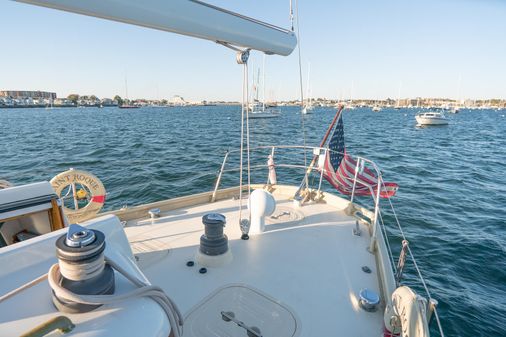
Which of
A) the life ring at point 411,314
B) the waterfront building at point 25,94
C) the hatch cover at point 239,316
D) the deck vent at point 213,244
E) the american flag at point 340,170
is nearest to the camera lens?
the life ring at point 411,314

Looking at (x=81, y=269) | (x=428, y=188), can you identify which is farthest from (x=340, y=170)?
(x=428, y=188)

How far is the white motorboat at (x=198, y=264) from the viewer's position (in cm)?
152

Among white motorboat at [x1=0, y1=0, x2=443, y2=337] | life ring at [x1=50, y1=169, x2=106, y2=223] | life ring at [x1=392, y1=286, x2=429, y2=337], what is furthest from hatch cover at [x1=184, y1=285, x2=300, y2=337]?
life ring at [x1=50, y1=169, x2=106, y2=223]

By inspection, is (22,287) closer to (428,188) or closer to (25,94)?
(428,188)

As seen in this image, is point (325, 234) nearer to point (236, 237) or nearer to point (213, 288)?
point (236, 237)

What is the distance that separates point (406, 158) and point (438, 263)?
15.0m

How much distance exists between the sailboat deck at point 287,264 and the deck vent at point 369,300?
0.06 m

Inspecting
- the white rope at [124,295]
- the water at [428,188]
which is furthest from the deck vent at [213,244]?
the water at [428,188]

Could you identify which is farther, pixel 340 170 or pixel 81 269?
pixel 340 170

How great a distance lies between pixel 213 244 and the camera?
395 centimetres

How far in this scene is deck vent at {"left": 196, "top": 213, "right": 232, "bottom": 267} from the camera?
3.88 m

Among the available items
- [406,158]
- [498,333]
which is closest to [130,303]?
[498,333]

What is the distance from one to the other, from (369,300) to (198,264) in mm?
2292

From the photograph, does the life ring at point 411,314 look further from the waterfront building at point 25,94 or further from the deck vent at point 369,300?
the waterfront building at point 25,94
